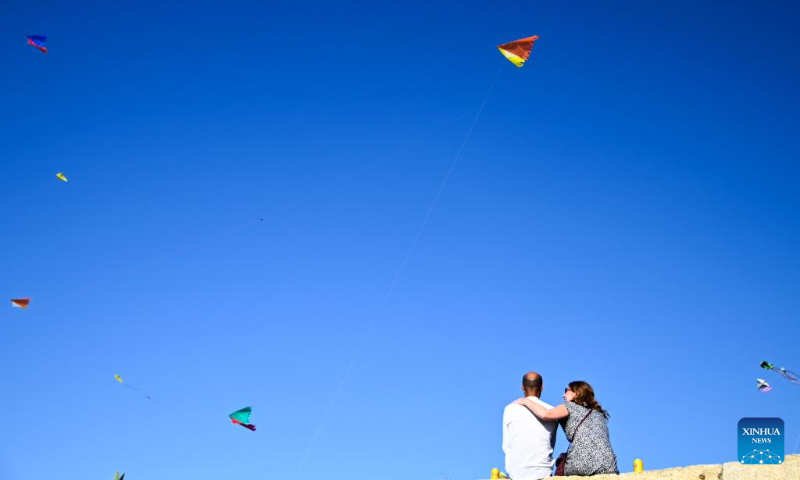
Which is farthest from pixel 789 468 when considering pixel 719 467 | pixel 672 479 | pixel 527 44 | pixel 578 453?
pixel 527 44

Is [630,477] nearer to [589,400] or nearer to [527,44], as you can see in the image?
[589,400]

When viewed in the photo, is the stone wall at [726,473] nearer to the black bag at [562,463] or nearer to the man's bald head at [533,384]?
the black bag at [562,463]

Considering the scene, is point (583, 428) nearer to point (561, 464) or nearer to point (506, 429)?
point (561, 464)

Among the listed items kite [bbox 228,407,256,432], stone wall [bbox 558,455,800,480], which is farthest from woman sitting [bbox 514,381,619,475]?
kite [bbox 228,407,256,432]

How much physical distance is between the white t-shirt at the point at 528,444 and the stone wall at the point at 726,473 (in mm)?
295

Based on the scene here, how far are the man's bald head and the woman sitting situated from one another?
0.33ft

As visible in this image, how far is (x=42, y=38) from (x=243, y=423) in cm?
782

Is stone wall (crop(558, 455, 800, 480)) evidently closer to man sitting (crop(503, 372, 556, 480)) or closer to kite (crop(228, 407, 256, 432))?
man sitting (crop(503, 372, 556, 480))

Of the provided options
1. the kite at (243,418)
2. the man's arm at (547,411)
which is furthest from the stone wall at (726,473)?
the kite at (243,418)

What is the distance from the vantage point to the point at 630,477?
17.4 ft

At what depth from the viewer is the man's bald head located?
232 inches

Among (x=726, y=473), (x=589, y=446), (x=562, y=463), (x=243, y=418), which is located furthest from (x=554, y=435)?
(x=243, y=418)

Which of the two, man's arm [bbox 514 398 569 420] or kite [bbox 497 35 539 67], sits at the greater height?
kite [bbox 497 35 539 67]

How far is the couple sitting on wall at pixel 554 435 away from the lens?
5.52 metres
